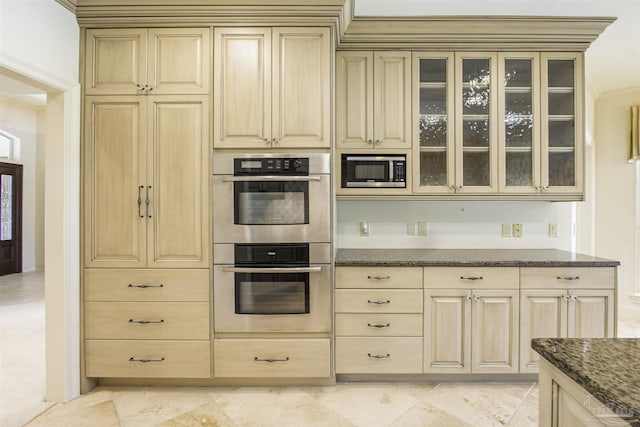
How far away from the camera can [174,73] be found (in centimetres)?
223

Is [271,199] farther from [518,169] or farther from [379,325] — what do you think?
A: [518,169]

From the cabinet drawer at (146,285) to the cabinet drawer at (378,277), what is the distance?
92 cm

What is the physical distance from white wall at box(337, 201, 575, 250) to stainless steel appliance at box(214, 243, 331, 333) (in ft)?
2.43

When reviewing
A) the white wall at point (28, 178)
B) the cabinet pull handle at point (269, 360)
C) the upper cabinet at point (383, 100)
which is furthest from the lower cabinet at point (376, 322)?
the white wall at point (28, 178)

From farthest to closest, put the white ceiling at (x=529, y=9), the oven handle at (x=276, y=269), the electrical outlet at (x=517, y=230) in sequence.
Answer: the electrical outlet at (x=517, y=230)
the white ceiling at (x=529, y=9)
the oven handle at (x=276, y=269)

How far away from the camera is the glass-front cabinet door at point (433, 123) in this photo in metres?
2.55

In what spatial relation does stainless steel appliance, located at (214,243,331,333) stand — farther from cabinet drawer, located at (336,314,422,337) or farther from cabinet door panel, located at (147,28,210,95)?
cabinet door panel, located at (147,28,210,95)

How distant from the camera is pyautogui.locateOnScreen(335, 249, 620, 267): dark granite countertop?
2.27 meters

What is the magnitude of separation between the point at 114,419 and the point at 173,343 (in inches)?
19.5

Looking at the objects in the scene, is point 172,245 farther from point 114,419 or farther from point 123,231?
point 114,419

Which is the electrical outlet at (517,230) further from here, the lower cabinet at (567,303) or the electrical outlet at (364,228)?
the electrical outlet at (364,228)

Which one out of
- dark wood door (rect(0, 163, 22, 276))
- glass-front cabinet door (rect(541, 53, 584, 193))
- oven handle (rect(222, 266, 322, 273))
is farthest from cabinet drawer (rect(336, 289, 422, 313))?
dark wood door (rect(0, 163, 22, 276))

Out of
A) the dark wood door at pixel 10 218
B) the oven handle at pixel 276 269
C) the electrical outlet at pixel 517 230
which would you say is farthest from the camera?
the dark wood door at pixel 10 218

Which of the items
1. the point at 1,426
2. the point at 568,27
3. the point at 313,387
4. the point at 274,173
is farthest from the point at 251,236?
the point at 568,27
